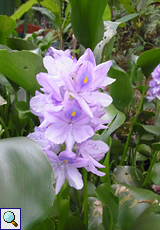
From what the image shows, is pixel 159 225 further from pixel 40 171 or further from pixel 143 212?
pixel 40 171

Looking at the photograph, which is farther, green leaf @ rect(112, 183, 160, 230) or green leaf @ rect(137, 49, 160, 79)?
green leaf @ rect(137, 49, 160, 79)

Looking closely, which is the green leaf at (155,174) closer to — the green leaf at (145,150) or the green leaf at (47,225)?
the green leaf at (145,150)

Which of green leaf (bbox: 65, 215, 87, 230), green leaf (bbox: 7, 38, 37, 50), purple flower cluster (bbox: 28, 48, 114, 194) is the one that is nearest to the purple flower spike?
purple flower cluster (bbox: 28, 48, 114, 194)

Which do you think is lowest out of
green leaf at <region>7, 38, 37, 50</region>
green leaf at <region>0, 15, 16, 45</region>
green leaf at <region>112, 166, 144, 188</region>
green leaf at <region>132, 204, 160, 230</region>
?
green leaf at <region>112, 166, 144, 188</region>

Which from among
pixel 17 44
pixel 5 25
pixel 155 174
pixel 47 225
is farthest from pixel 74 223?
pixel 5 25

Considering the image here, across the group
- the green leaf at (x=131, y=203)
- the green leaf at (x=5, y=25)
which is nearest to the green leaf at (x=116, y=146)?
the green leaf at (x=131, y=203)

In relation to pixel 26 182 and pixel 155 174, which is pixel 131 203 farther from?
pixel 26 182

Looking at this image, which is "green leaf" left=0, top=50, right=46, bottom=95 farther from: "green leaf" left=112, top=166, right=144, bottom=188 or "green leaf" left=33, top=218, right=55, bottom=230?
"green leaf" left=112, top=166, right=144, bottom=188
